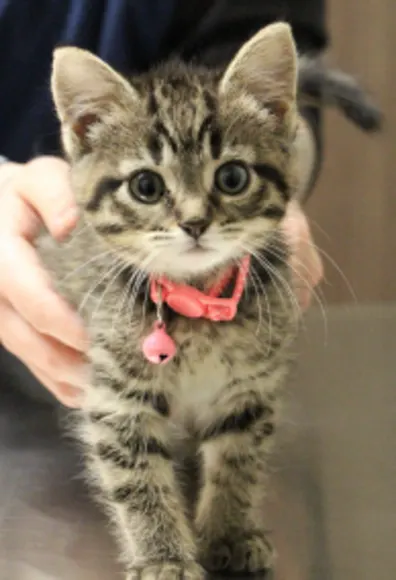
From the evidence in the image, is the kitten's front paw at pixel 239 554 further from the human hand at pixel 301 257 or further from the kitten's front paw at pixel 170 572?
the human hand at pixel 301 257

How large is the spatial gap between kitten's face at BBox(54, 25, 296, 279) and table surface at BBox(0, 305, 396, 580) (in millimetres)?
270

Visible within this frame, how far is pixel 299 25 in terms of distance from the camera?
4.21ft

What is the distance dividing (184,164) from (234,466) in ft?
1.06

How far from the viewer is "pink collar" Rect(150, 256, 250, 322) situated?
2.80 feet

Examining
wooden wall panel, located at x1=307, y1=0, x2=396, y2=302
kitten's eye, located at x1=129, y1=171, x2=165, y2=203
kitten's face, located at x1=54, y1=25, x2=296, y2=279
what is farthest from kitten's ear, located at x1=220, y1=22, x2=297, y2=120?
wooden wall panel, located at x1=307, y1=0, x2=396, y2=302

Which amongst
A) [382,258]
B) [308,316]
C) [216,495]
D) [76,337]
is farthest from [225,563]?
[382,258]

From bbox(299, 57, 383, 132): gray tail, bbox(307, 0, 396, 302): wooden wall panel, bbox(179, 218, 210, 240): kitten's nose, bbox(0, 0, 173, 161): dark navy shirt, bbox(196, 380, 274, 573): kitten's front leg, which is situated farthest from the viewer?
bbox(307, 0, 396, 302): wooden wall panel

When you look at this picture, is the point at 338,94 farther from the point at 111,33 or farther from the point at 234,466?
the point at 234,466

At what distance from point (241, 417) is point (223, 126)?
0.30 meters

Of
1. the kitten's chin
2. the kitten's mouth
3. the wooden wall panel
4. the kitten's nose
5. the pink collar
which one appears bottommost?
A: the wooden wall panel

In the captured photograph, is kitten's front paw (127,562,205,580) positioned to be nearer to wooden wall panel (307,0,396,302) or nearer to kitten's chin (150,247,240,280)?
kitten's chin (150,247,240,280)

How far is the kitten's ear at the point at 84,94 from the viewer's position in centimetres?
83

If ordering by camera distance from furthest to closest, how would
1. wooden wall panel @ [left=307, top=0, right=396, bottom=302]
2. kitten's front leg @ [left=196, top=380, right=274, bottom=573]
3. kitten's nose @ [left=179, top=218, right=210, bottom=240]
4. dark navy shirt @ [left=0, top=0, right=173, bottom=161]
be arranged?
wooden wall panel @ [left=307, top=0, right=396, bottom=302] < dark navy shirt @ [left=0, top=0, right=173, bottom=161] < kitten's front leg @ [left=196, top=380, right=274, bottom=573] < kitten's nose @ [left=179, top=218, right=210, bottom=240]

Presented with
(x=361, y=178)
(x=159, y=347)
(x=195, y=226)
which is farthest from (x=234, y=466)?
(x=361, y=178)
